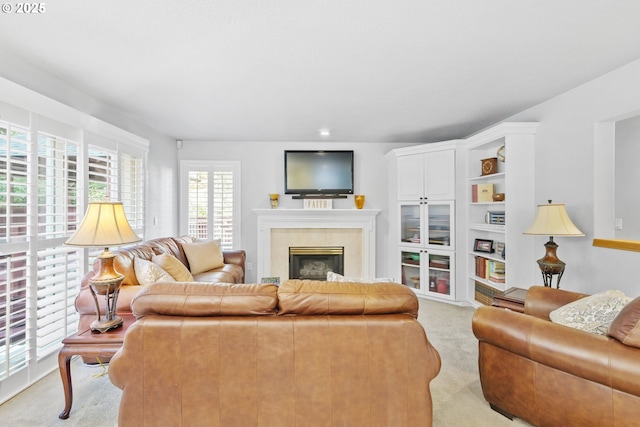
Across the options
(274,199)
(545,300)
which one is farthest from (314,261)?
(545,300)

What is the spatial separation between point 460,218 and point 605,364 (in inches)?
108

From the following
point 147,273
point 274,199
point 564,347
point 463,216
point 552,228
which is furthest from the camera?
point 274,199

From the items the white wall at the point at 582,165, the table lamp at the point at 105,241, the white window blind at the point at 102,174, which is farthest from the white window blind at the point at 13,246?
the white wall at the point at 582,165

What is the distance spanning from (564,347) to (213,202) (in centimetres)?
446

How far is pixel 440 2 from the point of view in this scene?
1.51m

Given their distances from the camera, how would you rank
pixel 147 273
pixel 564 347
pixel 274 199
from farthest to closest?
pixel 274 199, pixel 147 273, pixel 564 347

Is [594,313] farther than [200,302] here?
Yes

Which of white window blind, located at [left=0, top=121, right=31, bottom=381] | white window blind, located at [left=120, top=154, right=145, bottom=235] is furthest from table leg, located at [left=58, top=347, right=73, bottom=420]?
white window blind, located at [left=120, top=154, right=145, bottom=235]

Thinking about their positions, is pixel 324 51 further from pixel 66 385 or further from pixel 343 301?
pixel 66 385

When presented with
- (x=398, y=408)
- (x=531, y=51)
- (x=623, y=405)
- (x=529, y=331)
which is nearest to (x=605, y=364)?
(x=623, y=405)

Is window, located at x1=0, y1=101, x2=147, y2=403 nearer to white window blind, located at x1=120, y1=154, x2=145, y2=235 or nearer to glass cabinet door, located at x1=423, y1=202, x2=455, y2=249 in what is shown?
white window blind, located at x1=120, y1=154, x2=145, y2=235

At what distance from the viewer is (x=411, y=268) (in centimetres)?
430

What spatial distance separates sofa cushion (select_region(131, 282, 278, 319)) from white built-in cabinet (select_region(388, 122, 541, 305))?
3.01 metres

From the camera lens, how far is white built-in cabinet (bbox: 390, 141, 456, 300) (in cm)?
391
